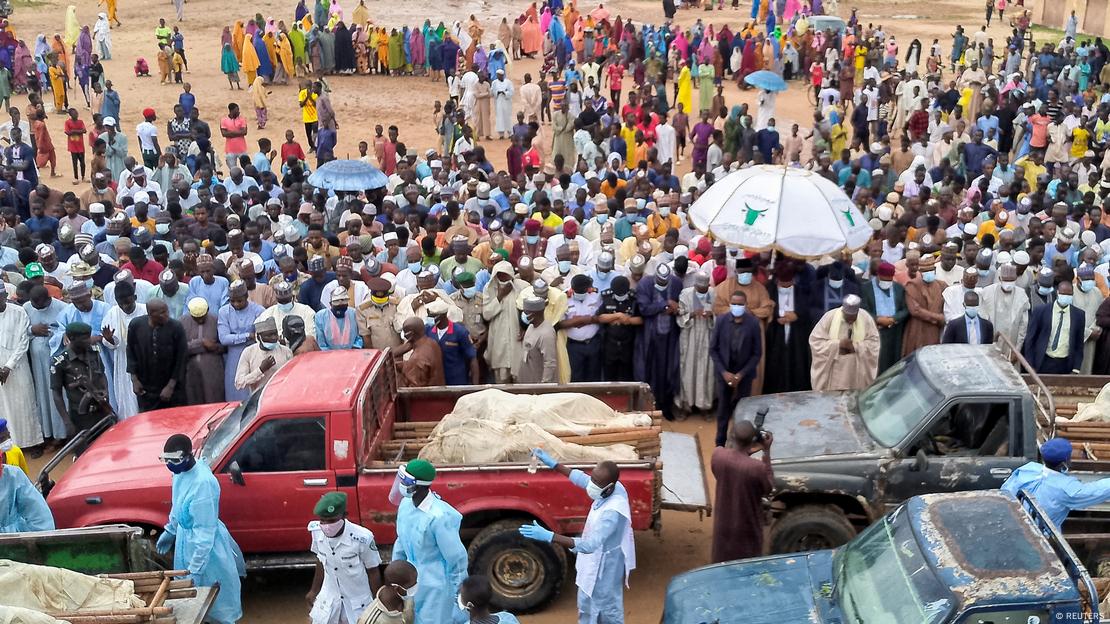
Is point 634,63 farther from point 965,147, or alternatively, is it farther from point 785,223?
point 785,223

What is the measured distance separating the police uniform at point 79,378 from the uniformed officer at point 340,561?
4319mm

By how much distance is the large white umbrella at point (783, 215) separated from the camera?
412 inches

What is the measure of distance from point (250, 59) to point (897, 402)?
75.7 feet

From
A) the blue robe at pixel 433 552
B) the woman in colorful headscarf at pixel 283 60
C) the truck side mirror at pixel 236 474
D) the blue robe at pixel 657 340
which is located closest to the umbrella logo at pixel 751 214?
the blue robe at pixel 657 340

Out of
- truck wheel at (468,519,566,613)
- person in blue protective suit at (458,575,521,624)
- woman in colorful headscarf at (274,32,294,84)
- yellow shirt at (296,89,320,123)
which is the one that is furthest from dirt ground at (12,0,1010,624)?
person in blue protective suit at (458,575,521,624)

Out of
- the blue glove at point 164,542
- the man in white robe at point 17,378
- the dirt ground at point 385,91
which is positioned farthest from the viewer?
the man in white robe at point 17,378

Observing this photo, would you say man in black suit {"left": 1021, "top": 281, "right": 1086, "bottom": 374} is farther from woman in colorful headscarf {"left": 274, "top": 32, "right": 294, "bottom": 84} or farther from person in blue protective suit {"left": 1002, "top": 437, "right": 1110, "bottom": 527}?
woman in colorful headscarf {"left": 274, "top": 32, "right": 294, "bottom": 84}

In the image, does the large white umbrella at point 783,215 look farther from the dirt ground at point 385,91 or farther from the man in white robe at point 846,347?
the dirt ground at point 385,91

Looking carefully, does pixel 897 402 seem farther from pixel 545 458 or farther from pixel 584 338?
pixel 584 338

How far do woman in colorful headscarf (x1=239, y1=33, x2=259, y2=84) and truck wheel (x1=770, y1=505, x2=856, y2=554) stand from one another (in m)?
23.2

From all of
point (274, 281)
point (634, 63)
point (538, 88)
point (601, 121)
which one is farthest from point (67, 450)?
point (634, 63)

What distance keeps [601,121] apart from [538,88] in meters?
3.64

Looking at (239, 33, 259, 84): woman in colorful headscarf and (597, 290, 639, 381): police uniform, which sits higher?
(239, 33, 259, 84): woman in colorful headscarf

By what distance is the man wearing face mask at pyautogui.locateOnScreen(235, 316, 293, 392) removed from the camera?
375 inches
